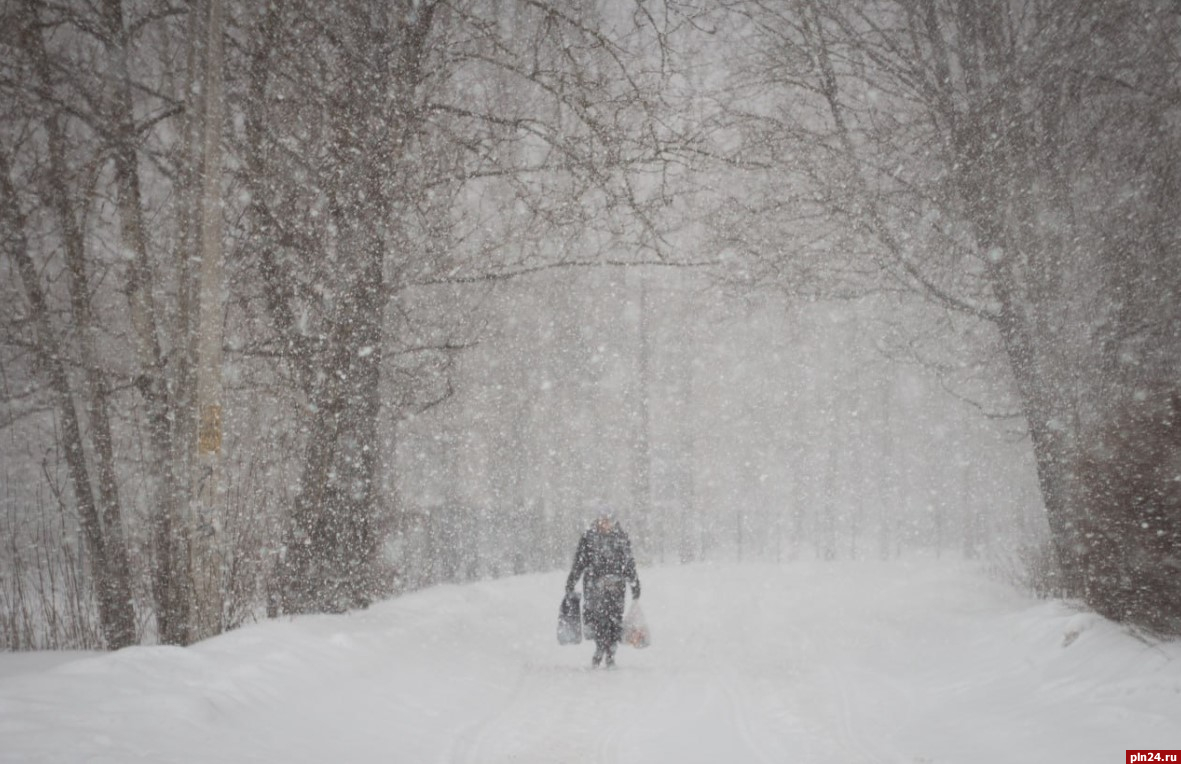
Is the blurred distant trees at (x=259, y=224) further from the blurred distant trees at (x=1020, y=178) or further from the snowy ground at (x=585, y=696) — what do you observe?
the blurred distant trees at (x=1020, y=178)

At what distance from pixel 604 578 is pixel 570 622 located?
2.22 ft

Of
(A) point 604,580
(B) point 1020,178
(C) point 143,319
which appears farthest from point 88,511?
(B) point 1020,178

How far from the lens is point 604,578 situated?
30.6 ft

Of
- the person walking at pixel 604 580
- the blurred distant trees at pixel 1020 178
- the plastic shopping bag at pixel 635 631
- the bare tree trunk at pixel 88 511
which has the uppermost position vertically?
the blurred distant trees at pixel 1020 178

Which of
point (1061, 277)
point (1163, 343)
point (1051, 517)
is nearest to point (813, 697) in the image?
point (1051, 517)

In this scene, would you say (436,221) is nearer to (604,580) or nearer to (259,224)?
(259,224)

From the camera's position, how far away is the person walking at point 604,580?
905 cm

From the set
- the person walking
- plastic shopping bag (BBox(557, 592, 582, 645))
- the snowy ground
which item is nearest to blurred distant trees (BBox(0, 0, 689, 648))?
the snowy ground

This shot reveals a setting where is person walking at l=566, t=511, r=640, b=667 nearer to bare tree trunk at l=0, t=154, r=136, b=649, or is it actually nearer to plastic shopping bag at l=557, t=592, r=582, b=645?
plastic shopping bag at l=557, t=592, r=582, b=645

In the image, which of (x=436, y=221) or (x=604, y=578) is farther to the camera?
(x=604, y=578)

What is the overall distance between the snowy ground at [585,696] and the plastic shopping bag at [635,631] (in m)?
0.30

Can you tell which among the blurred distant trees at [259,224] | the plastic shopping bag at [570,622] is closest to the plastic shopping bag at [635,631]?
the plastic shopping bag at [570,622]

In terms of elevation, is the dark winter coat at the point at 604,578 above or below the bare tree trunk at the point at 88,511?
below

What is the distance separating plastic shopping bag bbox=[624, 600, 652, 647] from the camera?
8969 mm
